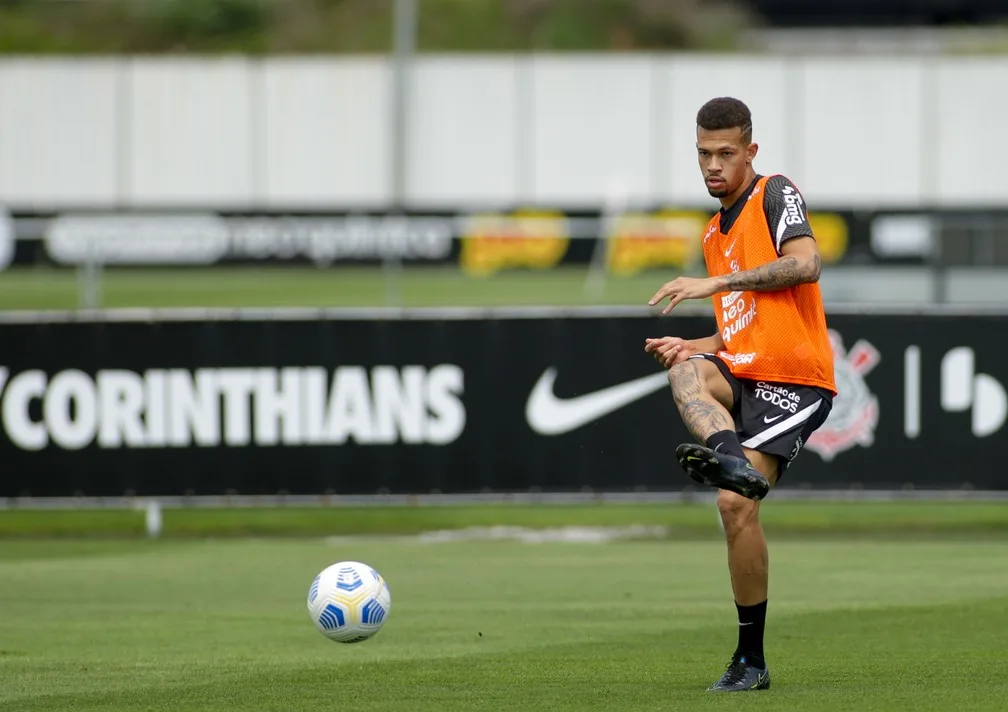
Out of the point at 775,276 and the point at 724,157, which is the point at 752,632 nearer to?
the point at 775,276

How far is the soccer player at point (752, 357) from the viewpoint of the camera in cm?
707

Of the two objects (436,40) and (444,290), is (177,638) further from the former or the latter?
(436,40)

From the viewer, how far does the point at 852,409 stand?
13477 mm

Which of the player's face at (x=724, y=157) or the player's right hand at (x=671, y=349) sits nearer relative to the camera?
the player's face at (x=724, y=157)

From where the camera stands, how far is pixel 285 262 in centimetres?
3008

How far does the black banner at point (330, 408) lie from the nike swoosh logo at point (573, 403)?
0.01 meters

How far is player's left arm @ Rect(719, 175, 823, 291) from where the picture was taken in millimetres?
7027

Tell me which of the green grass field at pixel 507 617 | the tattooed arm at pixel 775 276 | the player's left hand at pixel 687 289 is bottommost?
the green grass field at pixel 507 617

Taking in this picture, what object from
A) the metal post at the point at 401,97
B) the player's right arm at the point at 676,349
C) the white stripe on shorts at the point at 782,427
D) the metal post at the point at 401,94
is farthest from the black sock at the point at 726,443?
the metal post at the point at 401,94

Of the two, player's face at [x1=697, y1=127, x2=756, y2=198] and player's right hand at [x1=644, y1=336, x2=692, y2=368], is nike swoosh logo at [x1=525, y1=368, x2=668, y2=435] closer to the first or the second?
player's right hand at [x1=644, y1=336, x2=692, y2=368]

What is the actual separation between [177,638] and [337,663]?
1.27 meters

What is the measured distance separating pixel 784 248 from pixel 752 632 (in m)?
1.62

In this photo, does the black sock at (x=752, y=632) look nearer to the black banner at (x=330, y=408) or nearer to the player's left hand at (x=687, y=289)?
the player's left hand at (x=687, y=289)

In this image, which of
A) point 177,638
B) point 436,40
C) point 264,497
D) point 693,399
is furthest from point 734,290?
point 436,40
